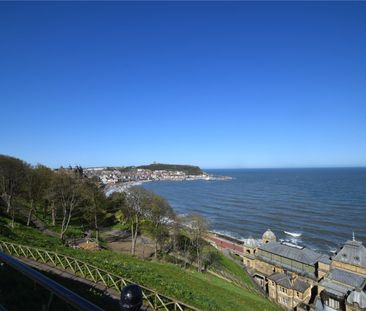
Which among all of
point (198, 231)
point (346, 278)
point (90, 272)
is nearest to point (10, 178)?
point (198, 231)

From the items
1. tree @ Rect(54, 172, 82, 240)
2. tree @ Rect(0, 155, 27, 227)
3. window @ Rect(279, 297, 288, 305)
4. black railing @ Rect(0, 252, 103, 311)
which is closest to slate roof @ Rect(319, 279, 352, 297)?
window @ Rect(279, 297, 288, 305)

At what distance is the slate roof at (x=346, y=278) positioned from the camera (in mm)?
27859

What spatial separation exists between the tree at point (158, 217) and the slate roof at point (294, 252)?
15108mm

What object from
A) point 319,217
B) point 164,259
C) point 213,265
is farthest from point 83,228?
point 319,217

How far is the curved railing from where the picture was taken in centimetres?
1271

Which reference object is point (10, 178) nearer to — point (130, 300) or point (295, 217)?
point (130, 300)

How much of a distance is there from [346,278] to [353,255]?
5380 mm

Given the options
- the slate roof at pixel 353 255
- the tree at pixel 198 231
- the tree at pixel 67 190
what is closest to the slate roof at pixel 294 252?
the slate roof at pixel 353 255

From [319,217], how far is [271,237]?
29.8m

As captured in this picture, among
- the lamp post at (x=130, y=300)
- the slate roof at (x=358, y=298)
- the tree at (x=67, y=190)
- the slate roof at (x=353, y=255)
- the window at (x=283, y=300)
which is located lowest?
the window at (x=283, y=300)

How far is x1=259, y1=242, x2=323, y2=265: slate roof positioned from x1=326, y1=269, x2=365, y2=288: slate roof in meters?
4.90

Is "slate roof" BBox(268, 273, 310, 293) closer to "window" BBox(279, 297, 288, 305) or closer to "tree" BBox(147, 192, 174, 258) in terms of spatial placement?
"window" BBox(279, 297, 288, 305)

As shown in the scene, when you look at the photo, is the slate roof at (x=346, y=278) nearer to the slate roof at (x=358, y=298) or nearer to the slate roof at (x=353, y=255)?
the slate roof at (x=358, y=298)

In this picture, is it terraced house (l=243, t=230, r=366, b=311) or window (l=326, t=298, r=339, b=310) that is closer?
window (l=326, t=298, r=339, b=310)
